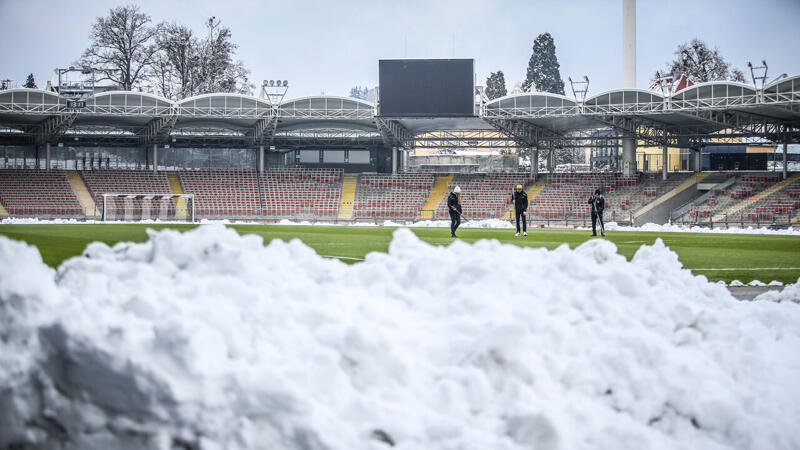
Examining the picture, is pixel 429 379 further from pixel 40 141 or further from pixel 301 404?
pixel 40 141

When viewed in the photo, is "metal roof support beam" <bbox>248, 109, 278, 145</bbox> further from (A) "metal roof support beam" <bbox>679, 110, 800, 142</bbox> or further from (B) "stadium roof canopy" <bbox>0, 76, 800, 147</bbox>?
(A) "metal roof support beam" <bbox>679, 110, 800, 142</bbox>

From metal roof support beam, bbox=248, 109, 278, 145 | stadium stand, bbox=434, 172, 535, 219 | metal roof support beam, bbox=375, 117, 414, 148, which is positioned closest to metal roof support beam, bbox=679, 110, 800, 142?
stadium stand, bbox=434, 172, 535, 219

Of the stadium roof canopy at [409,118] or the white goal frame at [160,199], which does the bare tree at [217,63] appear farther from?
the white goal frame at [160,199]

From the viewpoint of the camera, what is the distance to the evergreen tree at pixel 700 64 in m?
64.8

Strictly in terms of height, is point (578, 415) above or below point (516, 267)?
below

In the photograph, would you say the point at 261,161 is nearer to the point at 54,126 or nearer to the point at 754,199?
the point at 54,126

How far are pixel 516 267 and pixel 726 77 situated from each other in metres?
68.0

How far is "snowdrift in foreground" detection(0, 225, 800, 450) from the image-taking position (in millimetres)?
3297

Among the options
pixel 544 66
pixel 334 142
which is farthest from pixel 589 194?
pixel 544 66

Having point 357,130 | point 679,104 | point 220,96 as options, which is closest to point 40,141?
point 220,96

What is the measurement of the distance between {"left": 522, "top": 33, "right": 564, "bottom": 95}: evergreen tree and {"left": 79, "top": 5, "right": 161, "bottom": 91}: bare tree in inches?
1941

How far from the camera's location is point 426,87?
4538 centimetres

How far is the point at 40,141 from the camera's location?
5100 centimetres

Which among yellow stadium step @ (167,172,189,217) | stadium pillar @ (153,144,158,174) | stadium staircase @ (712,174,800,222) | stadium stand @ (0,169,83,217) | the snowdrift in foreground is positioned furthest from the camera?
stadium pillar @ (153,144,158,174)
